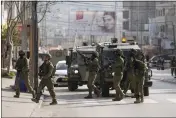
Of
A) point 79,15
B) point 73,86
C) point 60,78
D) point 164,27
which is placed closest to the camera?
point 73,86

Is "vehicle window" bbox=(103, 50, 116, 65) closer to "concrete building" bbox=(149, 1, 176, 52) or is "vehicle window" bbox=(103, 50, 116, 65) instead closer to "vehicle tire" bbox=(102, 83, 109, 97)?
"vehicle tire" bbox=(102, 83, 109, 97)

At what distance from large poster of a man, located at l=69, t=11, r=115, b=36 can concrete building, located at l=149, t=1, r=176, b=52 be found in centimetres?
1120

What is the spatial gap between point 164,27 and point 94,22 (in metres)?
18.1

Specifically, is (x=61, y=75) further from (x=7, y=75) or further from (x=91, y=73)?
(x=91, y=73)

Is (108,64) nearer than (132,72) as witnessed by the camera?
No

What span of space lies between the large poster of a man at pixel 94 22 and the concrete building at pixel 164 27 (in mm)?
11199

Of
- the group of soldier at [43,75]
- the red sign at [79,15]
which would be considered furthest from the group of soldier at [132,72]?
the red sign at [79,15]

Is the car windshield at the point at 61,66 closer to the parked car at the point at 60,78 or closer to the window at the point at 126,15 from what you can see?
the parked car at the point at 60,78

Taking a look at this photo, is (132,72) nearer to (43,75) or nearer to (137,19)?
(43,75)

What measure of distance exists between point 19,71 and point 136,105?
15.2 feet

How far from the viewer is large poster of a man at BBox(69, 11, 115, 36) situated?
73.5 m

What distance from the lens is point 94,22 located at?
74.6m

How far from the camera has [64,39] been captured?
103 m

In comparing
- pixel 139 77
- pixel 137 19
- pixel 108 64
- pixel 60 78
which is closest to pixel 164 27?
pixel 137 19
